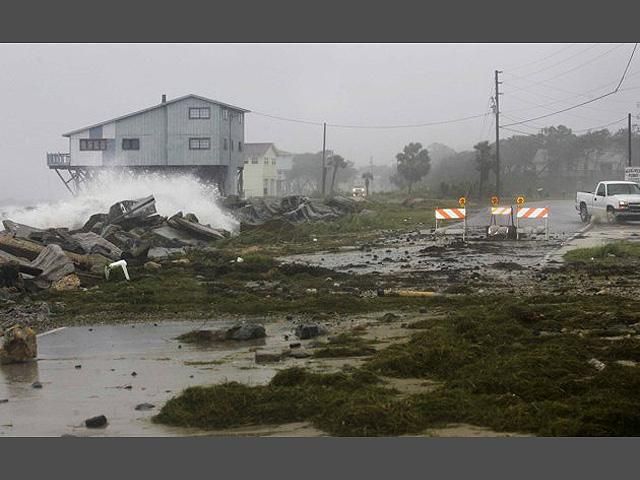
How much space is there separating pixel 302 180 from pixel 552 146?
159ft

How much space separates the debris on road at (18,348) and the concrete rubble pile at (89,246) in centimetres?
599

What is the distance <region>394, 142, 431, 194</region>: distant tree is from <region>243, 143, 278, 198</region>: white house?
21.0m

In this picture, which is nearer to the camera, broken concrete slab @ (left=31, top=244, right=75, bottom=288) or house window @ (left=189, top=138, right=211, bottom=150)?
broken concrete slab @ (left=31, top=244, right=75, bottom=288)

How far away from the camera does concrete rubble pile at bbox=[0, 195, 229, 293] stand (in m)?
16.2

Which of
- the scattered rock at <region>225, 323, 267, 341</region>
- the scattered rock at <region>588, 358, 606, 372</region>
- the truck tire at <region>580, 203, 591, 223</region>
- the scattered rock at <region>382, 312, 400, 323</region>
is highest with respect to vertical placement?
the truck tire at <region>580, 203, 591, 223</region>

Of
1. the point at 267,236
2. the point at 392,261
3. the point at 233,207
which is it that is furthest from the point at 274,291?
the point at 233,207

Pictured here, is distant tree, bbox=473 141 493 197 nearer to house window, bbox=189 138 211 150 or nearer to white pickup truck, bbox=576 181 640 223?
house window, bbox=189 138 211 150

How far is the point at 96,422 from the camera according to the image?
6.77 meters

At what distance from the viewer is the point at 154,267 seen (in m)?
18.7

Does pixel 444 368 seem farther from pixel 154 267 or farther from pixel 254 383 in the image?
pixel 154 267

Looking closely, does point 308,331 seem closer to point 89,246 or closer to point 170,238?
point 89,246

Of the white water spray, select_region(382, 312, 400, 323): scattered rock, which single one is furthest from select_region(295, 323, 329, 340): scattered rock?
the white water spray

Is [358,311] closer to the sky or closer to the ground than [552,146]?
closer to the ground

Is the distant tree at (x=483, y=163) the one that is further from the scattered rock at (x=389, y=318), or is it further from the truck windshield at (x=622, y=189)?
the scattered rock at (x=389, y=318)
